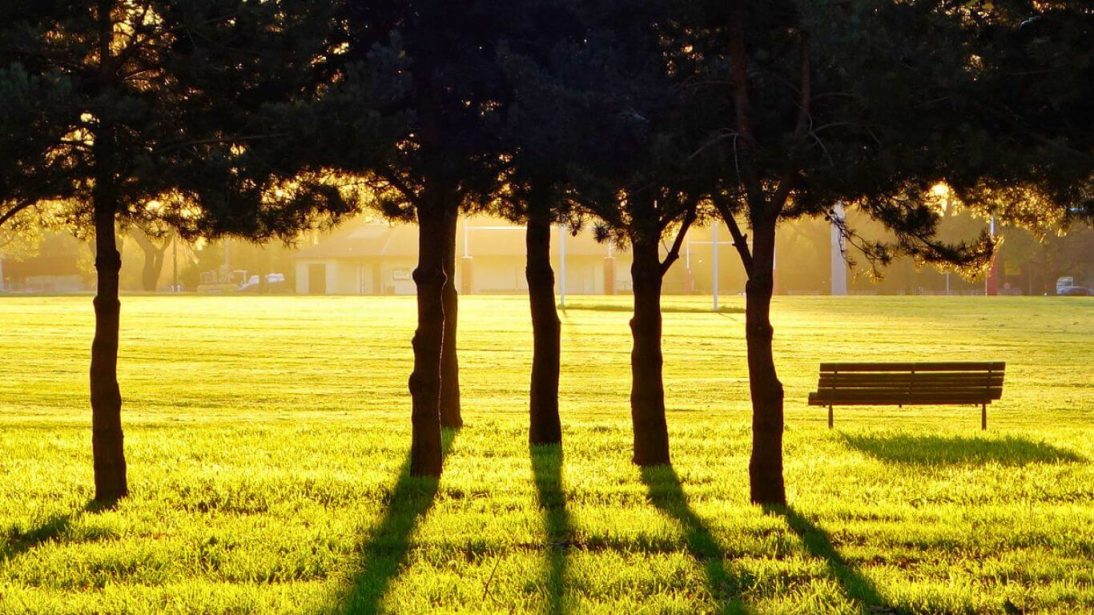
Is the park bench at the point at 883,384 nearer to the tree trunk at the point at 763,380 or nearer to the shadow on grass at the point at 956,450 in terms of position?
the shadow on grass at the point at 956,450

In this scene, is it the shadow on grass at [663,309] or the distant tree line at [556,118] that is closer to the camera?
the distant tree line at [556,118]

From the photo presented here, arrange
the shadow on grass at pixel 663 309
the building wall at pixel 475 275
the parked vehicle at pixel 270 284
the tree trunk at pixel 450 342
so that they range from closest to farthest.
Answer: the tree trunk at pixel 450 342
the shadow on grass at pixel 663 309
the building wall at pixel 475 275
the parked vehicle at pixel 270 284

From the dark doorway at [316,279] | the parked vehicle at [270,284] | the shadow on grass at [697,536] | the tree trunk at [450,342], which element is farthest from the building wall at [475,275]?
the shadow on grass at [697,536]

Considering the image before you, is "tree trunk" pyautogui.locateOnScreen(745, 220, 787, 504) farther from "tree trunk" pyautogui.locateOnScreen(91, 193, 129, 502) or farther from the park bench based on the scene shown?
the park bench

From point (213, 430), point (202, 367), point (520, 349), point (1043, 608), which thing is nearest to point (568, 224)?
point (1043, 608)

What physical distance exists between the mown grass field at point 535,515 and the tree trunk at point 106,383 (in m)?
0.27

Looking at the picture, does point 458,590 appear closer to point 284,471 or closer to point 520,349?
point 284,471

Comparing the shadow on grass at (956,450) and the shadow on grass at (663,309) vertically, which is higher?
the shadow on grass at (663,309)

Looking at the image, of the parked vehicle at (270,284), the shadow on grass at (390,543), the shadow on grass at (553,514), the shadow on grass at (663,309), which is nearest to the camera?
the shadow on grass at (390,543)

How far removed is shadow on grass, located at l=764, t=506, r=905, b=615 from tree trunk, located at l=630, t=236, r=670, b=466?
130 inches

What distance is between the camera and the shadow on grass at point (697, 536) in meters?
7.69

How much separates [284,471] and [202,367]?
22.9 metres

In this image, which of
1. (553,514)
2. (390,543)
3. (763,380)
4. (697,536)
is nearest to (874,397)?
(763,380)

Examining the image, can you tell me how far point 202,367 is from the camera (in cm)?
3544
